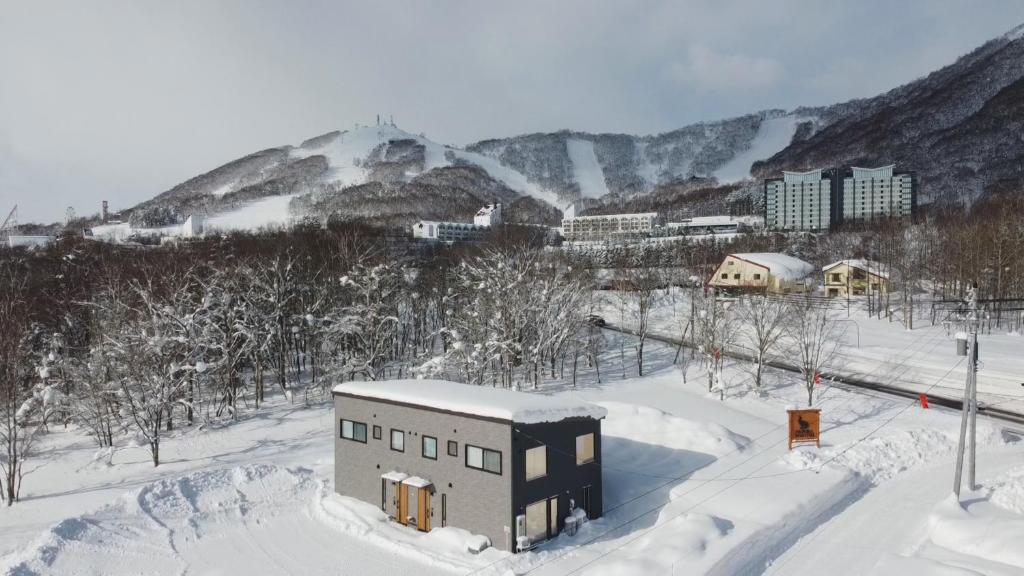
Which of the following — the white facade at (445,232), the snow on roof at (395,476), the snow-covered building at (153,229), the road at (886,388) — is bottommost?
the road at (886,388)

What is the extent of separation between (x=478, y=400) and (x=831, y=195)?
122m

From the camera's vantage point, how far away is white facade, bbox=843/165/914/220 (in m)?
113

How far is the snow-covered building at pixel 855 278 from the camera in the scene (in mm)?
50388

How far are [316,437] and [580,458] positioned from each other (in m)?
12.9

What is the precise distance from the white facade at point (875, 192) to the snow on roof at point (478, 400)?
370 feet

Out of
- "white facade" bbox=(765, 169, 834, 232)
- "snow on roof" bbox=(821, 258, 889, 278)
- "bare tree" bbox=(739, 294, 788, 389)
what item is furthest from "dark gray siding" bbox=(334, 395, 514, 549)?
"white facade" bbox=(765, 169, 834, 232)

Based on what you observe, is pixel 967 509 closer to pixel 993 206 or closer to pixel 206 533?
pixel 206 533

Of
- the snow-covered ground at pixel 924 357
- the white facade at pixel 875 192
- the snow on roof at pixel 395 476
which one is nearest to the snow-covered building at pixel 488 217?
the white facade at pixel 875 192

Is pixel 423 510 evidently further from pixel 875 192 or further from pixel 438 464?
pixel 875 192

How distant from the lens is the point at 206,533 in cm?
1612

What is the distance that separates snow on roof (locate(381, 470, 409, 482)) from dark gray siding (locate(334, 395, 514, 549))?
0.14m

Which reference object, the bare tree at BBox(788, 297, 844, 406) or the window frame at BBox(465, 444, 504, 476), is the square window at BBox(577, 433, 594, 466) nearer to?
the window frame at BBox(465, 444, 504, 476)

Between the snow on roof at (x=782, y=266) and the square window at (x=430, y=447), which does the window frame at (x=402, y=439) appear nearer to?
the square window at (x=430, y=447)

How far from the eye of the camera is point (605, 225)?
454 feet
